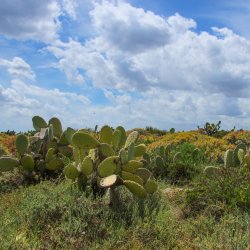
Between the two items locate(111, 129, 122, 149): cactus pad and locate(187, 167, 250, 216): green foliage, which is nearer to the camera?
locate(187, 167, 250, 216): green foliage

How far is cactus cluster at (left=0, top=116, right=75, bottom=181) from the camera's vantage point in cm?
895

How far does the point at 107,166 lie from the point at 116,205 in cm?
62

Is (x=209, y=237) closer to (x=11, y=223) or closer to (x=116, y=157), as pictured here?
(x=116, y=157)

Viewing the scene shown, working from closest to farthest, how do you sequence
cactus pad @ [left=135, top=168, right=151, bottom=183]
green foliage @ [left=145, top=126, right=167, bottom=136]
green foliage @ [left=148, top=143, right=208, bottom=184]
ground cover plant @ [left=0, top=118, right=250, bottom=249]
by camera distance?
ground cover plant @ [left=0, top=118, right=250, bottom=249], cactus pad @ [left=135, top=168, right=151, bottom=183], green foliage @ [left=148, top=143, right=208, bottom=184], green foliage @ [left=145, top=126, right=167, bottom=136]

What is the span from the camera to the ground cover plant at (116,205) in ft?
19.8

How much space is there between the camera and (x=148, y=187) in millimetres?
7824

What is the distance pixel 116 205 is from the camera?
280 inches

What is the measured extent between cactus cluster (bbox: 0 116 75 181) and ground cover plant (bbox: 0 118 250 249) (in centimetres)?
3

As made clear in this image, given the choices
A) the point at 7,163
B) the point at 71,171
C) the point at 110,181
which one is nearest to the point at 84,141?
the point at 71,171

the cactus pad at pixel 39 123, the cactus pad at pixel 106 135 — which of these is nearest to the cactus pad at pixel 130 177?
the cactus pad at pixel 106 135

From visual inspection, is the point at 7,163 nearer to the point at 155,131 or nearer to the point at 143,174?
the point at 143,174

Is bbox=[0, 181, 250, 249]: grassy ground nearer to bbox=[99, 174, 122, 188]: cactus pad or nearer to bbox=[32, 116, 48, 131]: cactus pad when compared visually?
bbox=[99, 174, 122, 188]: cactus pad

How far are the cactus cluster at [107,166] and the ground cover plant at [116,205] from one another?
15mm

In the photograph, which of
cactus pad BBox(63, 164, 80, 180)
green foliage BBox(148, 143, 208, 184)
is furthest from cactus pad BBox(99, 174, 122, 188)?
green foliage BBox(148, 143, 208, 184)
